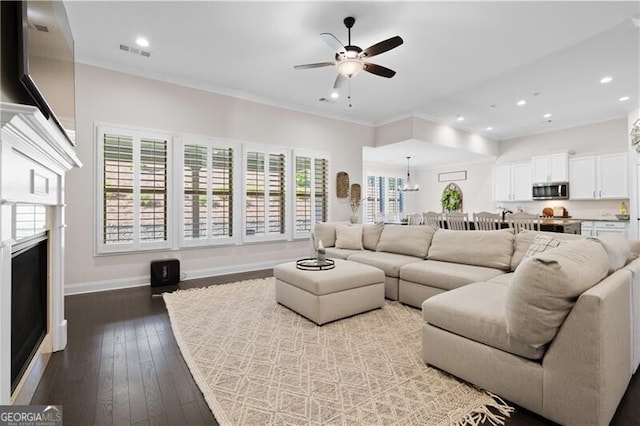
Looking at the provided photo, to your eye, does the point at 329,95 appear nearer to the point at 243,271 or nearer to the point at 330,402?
the point at 243,271

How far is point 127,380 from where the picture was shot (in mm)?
1954

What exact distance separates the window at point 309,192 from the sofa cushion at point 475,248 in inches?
110

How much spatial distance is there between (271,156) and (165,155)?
1.75 meters

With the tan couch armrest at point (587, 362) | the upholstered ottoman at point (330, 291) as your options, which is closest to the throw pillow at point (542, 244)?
the tan couch armrest at point (587, 362)

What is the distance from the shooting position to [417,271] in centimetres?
323

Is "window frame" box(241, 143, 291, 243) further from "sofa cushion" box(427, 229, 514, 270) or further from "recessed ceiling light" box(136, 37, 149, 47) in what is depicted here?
"sofa cushion" box(427, 229, 514, 270)

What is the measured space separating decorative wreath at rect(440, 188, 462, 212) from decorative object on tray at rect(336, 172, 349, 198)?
4.88m

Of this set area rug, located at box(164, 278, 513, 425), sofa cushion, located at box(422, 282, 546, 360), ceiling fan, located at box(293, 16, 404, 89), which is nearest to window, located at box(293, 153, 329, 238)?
ceiling fan, located at box(293, 16, 404, 89)

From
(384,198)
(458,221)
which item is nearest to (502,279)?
(458,221)

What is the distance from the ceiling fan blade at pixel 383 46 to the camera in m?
2.85

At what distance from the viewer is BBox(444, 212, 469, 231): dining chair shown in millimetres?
5148

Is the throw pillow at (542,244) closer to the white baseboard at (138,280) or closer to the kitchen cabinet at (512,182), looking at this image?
the white baseboard at (138,280)

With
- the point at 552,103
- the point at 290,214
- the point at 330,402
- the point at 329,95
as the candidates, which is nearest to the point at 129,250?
the point at 290,214

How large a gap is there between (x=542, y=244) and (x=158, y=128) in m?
5.01
